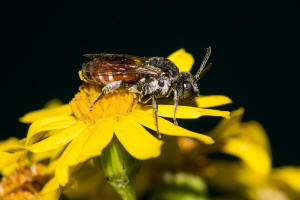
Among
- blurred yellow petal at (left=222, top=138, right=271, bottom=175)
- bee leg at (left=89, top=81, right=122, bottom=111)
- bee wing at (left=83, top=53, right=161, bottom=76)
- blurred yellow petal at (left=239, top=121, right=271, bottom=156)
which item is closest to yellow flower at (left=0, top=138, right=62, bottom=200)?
bee leg at (left=89, top=81, right=122, bottom=111)

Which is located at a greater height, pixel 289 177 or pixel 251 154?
pixel 251 154

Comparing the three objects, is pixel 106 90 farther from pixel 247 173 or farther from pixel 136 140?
pixel 247 173

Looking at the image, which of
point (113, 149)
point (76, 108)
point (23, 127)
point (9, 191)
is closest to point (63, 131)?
point (76, 108)

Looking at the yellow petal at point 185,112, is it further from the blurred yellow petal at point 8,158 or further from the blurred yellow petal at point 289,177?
the blurred yellow petal at point 289,177

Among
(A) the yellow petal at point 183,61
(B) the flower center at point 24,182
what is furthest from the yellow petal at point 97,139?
(A) the yellow petal at point 183,61

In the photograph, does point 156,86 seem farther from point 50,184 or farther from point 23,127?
point 23,127

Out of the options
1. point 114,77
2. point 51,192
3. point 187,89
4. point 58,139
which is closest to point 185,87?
point 187,89
